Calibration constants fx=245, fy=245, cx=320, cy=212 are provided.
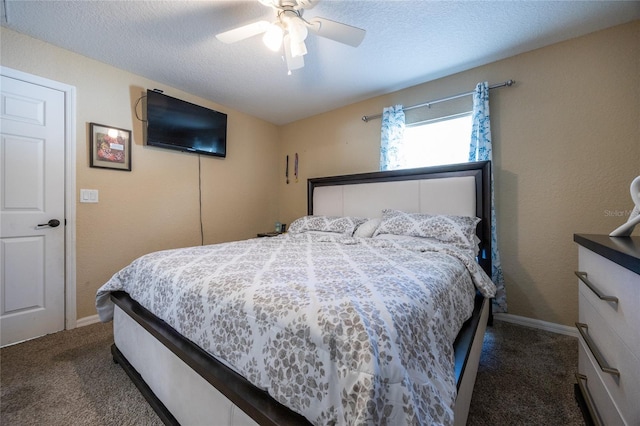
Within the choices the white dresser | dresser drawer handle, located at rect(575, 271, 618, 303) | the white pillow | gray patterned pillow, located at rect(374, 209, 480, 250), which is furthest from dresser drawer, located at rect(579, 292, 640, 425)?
the white pillow

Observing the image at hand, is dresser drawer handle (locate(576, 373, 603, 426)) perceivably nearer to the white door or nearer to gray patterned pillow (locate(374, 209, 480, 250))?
gray patterned pillow (locate(374, 209, 480, 250))

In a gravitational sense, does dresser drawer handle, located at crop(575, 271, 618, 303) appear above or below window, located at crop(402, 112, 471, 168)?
below

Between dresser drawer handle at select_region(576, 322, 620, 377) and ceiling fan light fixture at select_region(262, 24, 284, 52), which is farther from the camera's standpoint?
ceiling fan light fixture at select_region(262, 24, 284, 52)

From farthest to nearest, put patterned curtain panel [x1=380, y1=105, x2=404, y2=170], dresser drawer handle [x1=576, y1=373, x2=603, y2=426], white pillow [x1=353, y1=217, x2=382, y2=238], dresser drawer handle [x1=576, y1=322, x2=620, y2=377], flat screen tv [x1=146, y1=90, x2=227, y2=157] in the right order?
patterned curtain panel [x1=380, y1=105, x2=404, y2=170] < flat screen tv [x1=146, y1=90, x2=227, y2=157] < white pillow [x1=353, y1=217, x2=382, y2=238] < dresser drawer handle [x1=576, y1=373, x2=603, y2=426] < dresser drawer handle [x1=576, y1=322, x2=620, y2=377]

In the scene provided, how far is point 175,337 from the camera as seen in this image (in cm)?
113

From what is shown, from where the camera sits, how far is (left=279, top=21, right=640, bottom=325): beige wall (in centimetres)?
186

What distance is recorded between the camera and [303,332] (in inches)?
28.8

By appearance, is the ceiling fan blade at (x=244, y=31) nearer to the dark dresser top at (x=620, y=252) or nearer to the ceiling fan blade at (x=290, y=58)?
the ceiling fan blade at (x=290, y=58)

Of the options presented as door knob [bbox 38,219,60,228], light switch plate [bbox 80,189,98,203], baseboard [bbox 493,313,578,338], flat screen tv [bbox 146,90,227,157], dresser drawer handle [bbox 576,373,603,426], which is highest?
flat screen tv [bbox 146,90,227,157]

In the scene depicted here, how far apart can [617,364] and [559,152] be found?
71.9 inches

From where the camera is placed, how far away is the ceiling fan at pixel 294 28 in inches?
62.0

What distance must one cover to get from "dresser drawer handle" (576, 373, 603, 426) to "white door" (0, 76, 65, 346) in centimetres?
364

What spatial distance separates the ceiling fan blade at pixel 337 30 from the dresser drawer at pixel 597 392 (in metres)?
2.15

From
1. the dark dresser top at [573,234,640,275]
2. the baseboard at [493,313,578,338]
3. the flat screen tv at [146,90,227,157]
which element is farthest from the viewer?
the flat screen tv at [146,90,227,157]
